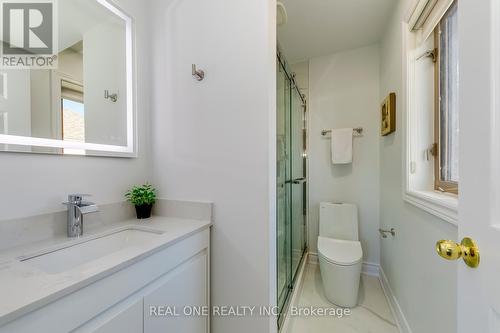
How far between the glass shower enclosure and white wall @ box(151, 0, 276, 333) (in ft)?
1.20

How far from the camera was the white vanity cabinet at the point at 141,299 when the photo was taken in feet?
1.75

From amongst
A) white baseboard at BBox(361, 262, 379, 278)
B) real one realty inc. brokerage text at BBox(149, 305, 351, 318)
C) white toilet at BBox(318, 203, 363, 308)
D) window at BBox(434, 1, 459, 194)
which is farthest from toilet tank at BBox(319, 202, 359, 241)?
real one realty inc. brokerage text at BBox(149, 305, 351, 318)

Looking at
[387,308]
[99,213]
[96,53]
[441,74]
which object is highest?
[96,53]

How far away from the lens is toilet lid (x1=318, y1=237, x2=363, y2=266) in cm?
169

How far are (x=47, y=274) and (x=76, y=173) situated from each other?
55 centimetres

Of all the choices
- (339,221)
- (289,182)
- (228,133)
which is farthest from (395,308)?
(228,133)

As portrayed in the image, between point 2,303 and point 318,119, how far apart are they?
2.57m

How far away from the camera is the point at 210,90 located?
1.20m

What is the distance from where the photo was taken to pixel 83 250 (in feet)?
3.02

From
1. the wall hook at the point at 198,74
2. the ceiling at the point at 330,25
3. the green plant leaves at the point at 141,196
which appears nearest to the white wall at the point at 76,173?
the green plant leaves at the point at 141,196

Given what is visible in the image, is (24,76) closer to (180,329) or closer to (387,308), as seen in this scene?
(180,329)

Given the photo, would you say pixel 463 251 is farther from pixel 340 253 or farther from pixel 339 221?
pixel 339 221

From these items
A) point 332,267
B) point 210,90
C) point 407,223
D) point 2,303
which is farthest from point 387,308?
point 2,303

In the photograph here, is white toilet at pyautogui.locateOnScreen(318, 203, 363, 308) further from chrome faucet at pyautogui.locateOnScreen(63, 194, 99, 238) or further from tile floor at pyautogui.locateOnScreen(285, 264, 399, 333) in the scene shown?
chrome faucet at pyautogui.locateOnScreen(63, 194, 99, 238)
